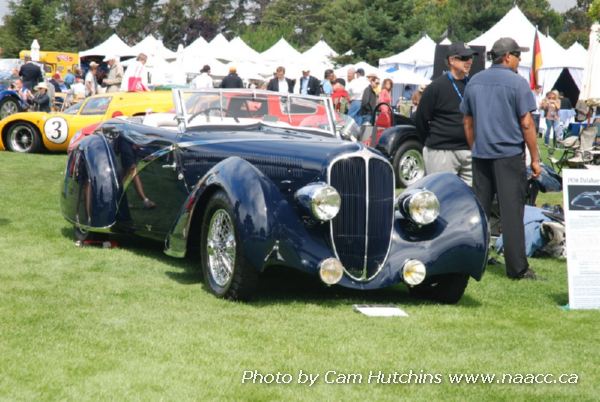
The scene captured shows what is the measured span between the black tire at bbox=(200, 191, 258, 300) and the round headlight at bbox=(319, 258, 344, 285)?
0.45 meters

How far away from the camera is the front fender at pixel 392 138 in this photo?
50.5 ft

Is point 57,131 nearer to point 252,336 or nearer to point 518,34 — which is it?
point 252,336

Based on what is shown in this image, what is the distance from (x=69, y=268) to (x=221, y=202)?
5.82 ft

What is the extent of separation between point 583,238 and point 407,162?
28.7 ft

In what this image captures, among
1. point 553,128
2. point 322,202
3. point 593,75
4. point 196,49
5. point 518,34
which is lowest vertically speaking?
point 553,128

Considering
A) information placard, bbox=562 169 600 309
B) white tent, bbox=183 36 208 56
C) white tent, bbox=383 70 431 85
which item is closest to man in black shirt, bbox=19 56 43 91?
white tent, bbox=383 70 431 85

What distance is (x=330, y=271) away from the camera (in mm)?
6309

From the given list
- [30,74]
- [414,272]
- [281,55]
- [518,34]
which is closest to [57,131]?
[30,74]

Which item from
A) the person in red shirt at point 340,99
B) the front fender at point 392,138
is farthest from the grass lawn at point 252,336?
the person in red shirt at point 340,99

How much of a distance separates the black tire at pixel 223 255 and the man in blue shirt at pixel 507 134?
2395 millimetres

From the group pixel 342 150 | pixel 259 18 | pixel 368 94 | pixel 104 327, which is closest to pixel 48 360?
pixel 104 327

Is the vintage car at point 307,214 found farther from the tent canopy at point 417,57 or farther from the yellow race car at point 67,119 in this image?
the tent canopy at point 417,57

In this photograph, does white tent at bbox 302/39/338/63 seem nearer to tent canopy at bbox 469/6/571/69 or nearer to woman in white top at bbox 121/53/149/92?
tent canopy at bbox 469/6/571/69

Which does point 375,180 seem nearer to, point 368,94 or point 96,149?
point 96,149
